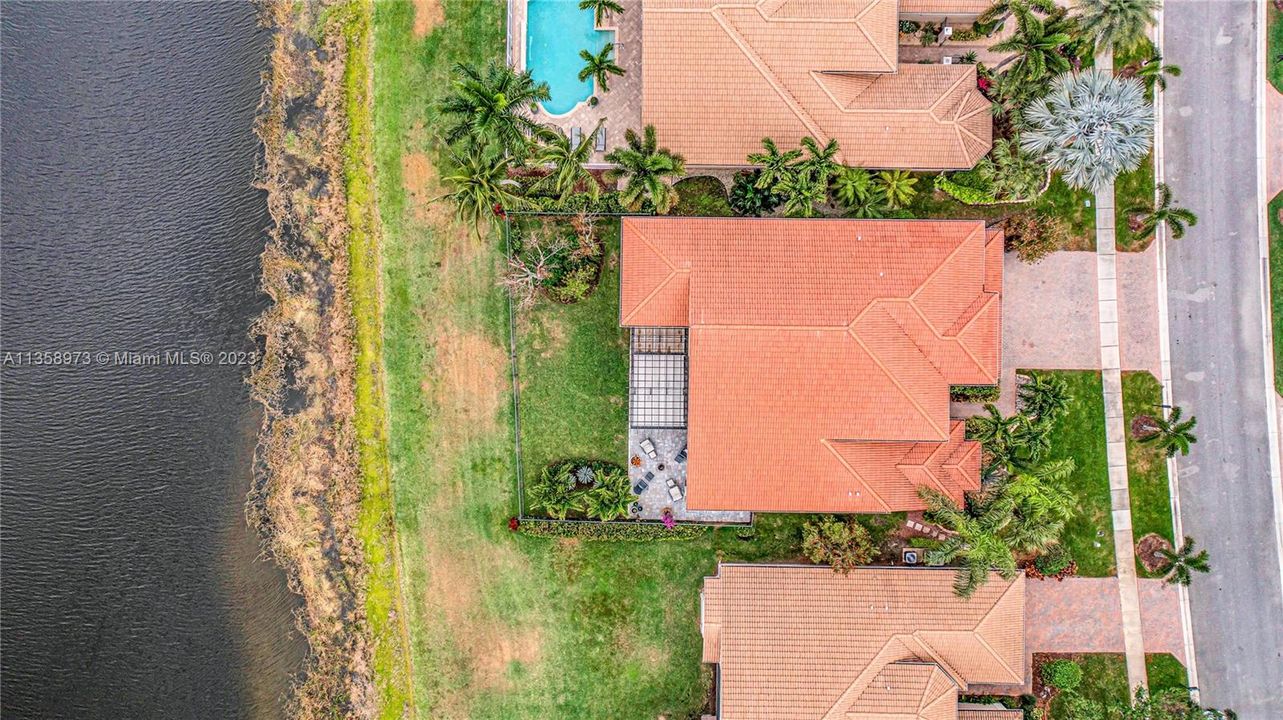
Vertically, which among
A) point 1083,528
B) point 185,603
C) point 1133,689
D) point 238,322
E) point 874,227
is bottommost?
point 1133,689

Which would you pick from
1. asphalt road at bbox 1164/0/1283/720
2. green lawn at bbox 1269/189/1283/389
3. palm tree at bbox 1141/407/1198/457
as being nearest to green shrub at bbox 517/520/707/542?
palm tree at bbox 1141/407/1198/457

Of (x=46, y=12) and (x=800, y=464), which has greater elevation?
(x=46, y=12)

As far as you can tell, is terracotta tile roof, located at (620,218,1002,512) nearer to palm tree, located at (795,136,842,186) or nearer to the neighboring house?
palm tree, located at (795,136,842,186)

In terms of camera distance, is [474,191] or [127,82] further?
[127,82]

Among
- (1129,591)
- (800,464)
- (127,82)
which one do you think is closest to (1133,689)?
(1129,591)

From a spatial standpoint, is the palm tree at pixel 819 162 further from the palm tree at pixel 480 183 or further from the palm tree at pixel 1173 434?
the palm tree at pixel 1173 434

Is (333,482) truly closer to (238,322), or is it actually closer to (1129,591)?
(238,322)

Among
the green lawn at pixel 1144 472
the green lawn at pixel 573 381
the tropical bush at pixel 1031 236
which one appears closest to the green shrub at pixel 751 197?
the green lawn at pixel 573 381
